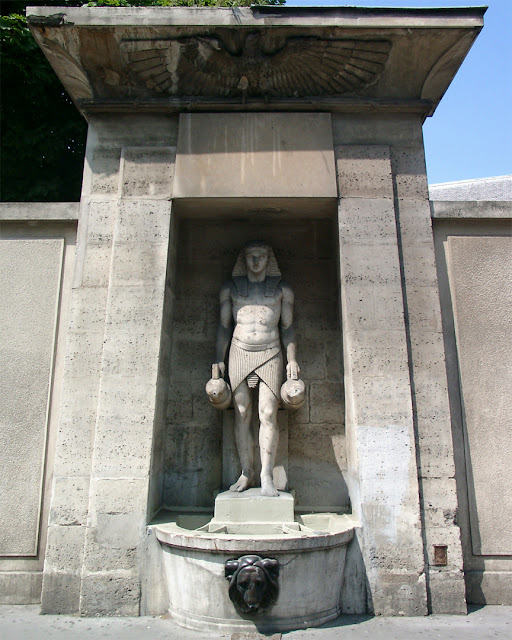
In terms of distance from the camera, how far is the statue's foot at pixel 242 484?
555 cm

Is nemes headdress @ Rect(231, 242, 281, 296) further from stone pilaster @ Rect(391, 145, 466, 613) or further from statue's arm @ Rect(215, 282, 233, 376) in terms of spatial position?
stone pilaster @ Rect(391, 145, 466, 613)

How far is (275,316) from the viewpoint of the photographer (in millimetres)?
5988

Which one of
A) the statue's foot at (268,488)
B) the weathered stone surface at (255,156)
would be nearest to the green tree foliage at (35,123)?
the weathered stone surface at (255,156)

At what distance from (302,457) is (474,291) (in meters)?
2.62

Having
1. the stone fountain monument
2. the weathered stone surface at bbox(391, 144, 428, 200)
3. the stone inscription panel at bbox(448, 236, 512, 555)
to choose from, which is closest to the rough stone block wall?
the stone fountain monument

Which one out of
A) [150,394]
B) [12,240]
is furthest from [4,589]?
[12,240]

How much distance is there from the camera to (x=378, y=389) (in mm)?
5371

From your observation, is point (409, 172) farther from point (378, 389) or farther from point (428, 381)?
point (378, 389)

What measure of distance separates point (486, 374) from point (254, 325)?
249 centimetres

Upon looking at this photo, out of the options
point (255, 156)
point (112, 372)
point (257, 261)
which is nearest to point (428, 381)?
point (257, 261)

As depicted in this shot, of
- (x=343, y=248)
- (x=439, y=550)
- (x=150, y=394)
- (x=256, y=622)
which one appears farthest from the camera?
(x=343, y=248)

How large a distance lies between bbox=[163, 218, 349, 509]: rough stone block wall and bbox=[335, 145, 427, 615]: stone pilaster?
470mm

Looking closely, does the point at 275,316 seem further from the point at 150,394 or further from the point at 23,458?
the point at 23,458

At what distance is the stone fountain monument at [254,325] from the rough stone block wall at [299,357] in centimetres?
2
